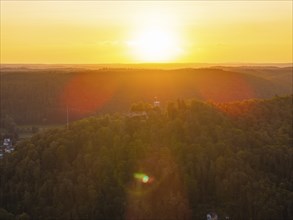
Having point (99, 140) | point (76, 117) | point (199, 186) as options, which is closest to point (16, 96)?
point (76, 117)

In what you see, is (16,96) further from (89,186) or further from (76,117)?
(89,186)

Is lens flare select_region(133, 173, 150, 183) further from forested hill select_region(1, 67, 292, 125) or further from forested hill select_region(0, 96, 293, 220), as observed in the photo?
forested hill select_region(1, 67, 292, 125)

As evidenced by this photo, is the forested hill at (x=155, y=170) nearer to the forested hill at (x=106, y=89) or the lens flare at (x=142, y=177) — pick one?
the lens flare at (x=142, y=177)

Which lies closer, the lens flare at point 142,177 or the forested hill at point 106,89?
the lens flare at point 142,177

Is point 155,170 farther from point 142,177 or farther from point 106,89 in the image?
point 106,89

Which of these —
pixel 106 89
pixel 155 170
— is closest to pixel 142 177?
pixel 155 170

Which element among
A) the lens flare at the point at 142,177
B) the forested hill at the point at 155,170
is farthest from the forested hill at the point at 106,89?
the lens flare at the point at 142,177
